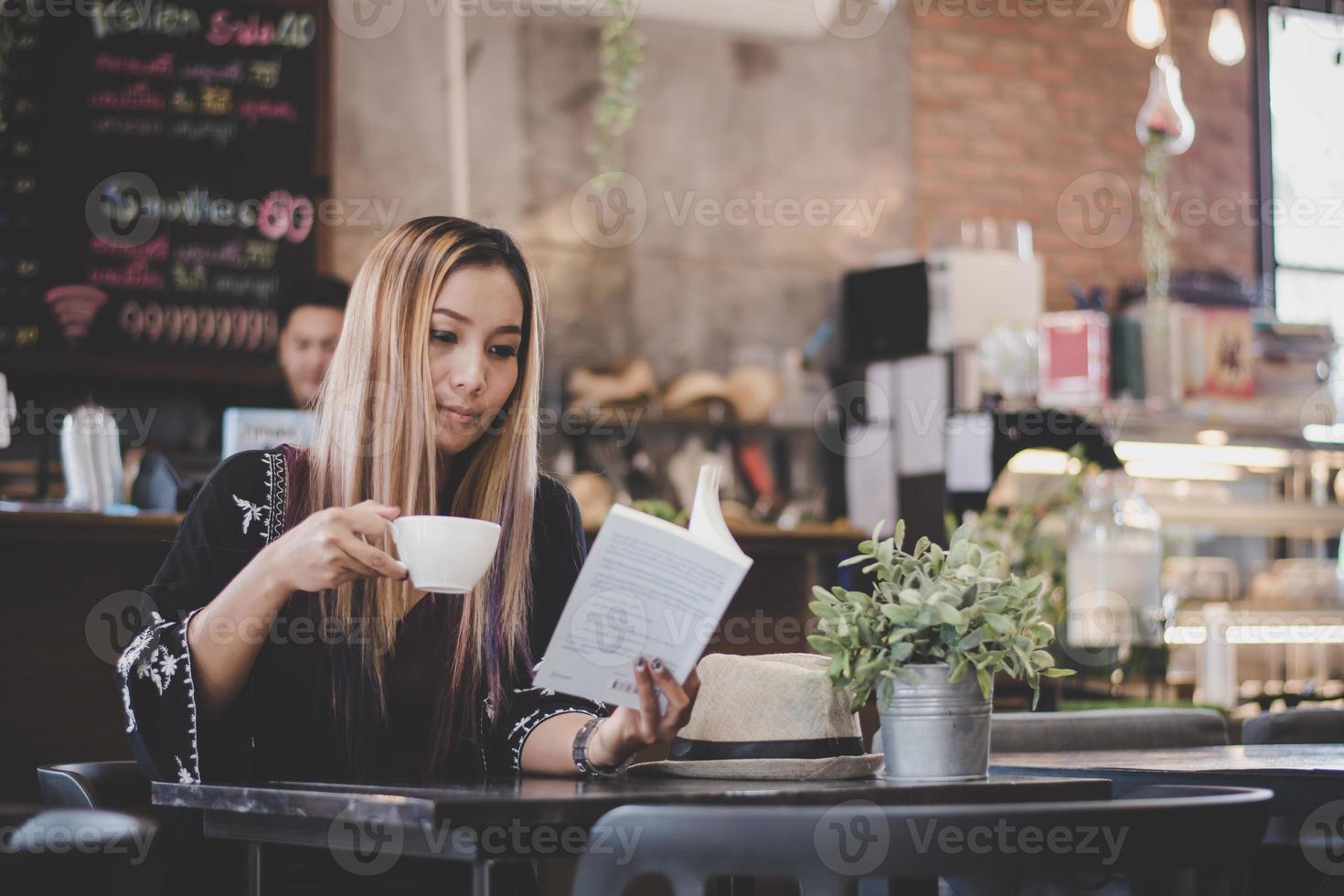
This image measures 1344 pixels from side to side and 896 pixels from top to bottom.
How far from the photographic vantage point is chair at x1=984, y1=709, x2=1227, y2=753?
2.53 meters

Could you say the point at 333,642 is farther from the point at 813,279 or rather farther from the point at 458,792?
the point at 813,279

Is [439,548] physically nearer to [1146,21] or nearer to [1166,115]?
[1146,21]

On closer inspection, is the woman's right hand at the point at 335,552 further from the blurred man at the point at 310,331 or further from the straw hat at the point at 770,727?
the blurred man at the point at 310,331

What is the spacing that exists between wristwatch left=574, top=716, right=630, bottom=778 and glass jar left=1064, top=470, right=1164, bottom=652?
9.31 feet

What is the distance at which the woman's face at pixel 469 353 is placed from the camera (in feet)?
6.03

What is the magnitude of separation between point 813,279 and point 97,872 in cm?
521

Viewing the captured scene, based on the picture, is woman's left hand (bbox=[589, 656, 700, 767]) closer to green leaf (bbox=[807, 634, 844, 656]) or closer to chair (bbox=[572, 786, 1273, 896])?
green leaf (bbox=[807, 634, 844, 656])

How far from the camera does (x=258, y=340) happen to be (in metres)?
5.29

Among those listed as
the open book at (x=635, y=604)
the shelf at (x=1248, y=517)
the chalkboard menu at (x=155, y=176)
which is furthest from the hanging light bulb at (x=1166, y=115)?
the open book at (x=635, y=604)

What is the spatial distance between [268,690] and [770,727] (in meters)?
0.58

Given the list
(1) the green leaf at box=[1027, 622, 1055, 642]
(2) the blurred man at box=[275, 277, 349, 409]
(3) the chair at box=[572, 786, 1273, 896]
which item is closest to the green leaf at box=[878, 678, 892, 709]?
(1) the green leaf at box=[1027, 622, 1055, 642]

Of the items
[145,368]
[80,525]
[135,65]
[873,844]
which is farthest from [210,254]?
[873,844]

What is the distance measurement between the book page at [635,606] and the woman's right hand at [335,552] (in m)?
0.19

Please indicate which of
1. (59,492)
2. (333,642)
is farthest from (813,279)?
(333,642)
